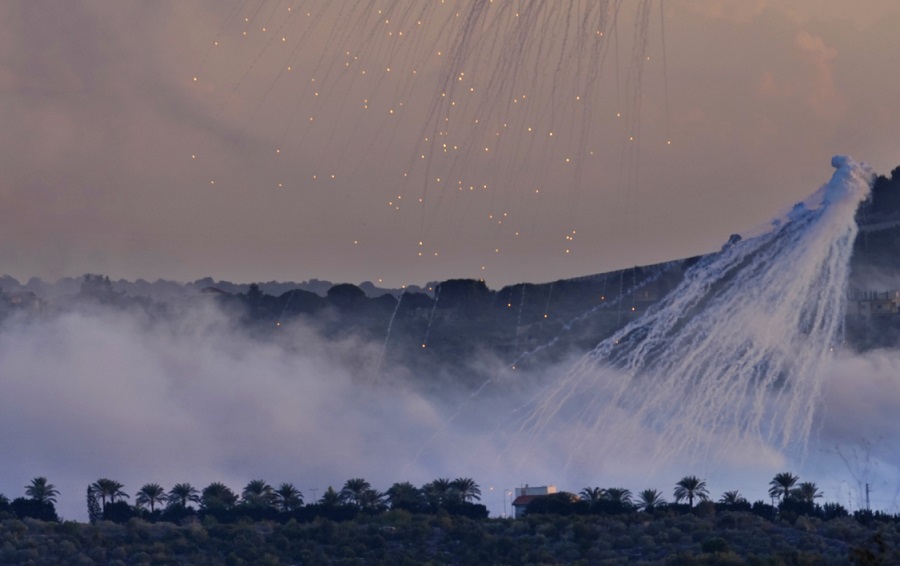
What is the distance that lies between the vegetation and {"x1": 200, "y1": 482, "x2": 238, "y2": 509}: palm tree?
29.7 feet

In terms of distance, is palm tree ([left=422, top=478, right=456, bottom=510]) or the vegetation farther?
palm tree ([left=422, top=478, right=456, bottom=510])

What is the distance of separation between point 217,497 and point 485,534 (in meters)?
51.5

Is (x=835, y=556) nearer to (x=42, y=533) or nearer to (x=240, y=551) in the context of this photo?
(x=240, y=551)

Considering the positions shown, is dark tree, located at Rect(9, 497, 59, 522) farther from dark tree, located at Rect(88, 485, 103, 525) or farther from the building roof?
the building roof

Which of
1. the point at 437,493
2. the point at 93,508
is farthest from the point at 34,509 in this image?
the point at 437,493

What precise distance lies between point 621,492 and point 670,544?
33.8 m

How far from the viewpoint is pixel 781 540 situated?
113000 millimetres

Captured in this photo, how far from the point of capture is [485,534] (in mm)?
122438

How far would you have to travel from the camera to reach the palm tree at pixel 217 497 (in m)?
163

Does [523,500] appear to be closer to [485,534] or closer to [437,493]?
[437,493]

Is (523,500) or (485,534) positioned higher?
(523,500)

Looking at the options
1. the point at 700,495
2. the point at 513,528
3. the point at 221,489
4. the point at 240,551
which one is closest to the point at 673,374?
the point at 700,495

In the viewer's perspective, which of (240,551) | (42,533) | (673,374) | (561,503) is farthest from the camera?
(673,374)

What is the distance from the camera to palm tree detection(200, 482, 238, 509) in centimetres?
16262
